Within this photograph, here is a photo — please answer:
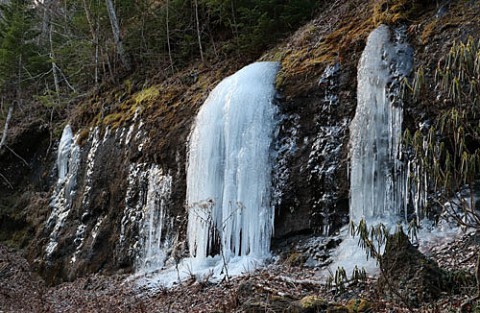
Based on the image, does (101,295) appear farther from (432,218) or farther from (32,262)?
(432,218)

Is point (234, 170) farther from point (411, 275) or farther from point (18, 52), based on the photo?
point (18, 52)

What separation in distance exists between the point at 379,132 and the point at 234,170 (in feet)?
9.73

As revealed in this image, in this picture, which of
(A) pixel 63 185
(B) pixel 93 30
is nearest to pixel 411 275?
(A) pixel 63 185

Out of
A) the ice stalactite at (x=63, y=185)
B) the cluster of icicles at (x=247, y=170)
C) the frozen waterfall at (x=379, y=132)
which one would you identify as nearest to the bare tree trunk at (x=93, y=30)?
Result: the ice stalactite at (x=63, y=185)

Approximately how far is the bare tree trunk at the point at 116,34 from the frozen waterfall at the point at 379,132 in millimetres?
9724

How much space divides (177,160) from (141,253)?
227 centimetres

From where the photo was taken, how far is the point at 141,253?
12734 mm

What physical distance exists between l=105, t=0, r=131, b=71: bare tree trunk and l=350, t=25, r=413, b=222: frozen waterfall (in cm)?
972

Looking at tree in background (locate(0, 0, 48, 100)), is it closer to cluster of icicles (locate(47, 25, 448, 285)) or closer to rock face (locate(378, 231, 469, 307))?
cluster of icicles (locate(47, 25, 448, 285))

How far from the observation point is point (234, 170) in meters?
10.8

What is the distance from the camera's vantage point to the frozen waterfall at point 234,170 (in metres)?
10.2

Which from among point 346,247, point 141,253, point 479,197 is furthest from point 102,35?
point 479,197

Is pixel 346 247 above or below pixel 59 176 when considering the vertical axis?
below

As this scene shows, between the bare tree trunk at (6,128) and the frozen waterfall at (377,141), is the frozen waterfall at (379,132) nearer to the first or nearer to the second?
the frozen waterfall at (377,141)
